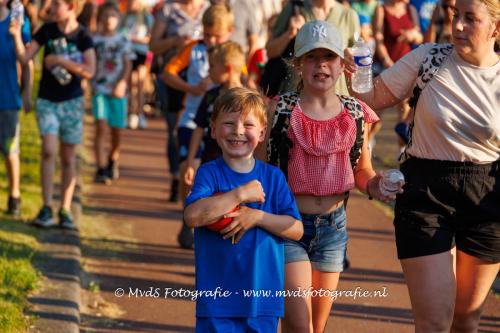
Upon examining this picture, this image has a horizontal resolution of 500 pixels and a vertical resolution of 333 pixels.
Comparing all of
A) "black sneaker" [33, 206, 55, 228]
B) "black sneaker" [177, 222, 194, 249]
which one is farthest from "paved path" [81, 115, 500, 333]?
"black sneaker" [33, 206, 55, 228]

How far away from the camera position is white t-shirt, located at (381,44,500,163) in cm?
519

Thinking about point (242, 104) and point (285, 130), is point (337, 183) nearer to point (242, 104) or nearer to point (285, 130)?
point (285, 130)

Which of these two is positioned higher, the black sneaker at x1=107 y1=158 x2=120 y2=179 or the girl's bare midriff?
the girl's bare midriff

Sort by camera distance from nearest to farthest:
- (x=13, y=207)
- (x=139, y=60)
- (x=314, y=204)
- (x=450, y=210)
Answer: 1. (x=450, y=210)
2. (x=314, y=204)
3. (x=13, y=207)
4. (x=139, y=60)

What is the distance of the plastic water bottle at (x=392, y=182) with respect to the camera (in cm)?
511

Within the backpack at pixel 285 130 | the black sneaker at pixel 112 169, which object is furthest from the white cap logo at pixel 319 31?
the black sneaker at pixel 112 169

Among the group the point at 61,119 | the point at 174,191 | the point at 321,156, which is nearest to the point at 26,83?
the point at 61,119

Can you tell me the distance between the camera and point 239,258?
4855 mm

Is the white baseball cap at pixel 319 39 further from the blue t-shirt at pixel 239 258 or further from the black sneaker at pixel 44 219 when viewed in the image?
the black sneaker at pixel 44 219

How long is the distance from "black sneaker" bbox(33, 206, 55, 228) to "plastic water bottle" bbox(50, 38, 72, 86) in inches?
43.6

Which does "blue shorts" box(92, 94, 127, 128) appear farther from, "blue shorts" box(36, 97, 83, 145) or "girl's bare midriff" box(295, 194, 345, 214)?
"girl's bare midriff" box(295, 194, 345, 214)

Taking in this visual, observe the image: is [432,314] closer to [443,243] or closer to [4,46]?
[443,243]

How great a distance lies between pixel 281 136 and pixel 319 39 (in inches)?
19.9

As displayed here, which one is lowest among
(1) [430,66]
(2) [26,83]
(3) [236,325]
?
(2) [26,83]
